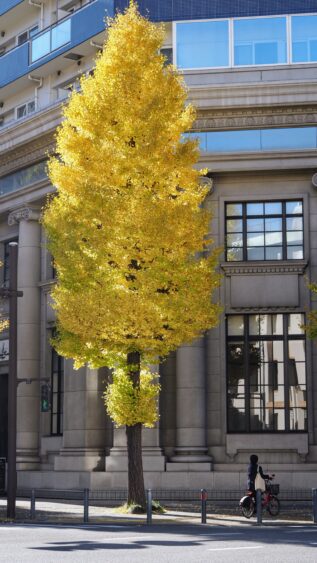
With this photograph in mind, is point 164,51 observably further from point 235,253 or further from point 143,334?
point 143,334

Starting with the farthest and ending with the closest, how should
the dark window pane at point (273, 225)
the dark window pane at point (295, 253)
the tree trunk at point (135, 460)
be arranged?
the dark window pane at point (273, 225) → the dark window pane at point (295, 253) → the tree trunk at point (135, 460)

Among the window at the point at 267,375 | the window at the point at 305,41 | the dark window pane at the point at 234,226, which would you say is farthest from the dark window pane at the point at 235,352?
the window at the point at 305,41

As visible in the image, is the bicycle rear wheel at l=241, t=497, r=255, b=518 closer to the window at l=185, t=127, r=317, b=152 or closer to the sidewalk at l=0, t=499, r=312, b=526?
the sidewalk at l=0, t=499, r=312, b=526

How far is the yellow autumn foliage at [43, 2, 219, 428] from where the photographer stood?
24.7m

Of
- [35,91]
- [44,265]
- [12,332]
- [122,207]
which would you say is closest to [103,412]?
[44,265]

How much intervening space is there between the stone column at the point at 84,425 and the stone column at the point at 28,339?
104 inches

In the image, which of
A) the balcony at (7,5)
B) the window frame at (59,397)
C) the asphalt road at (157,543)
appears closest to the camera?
the asphalt road at (157,543)

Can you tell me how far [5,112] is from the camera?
4312 cm

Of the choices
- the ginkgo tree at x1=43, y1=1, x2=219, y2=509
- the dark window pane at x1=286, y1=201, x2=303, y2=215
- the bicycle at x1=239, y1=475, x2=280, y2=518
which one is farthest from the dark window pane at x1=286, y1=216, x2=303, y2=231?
the bicycle at x1=239, y1=475, x2=280, y2=518

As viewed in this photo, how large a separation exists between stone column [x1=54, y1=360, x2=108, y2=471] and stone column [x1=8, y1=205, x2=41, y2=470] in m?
2.65

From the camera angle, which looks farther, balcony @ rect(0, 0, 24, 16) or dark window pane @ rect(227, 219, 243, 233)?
balcony @ rect(0, 0, 24, 16)

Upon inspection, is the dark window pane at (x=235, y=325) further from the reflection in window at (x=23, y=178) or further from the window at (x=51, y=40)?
the window at (x=51, y=40)

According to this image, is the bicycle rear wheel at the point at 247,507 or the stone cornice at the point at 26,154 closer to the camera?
the bicycle rear wheel at the point at 247,507

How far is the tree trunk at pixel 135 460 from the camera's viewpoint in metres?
25.5
